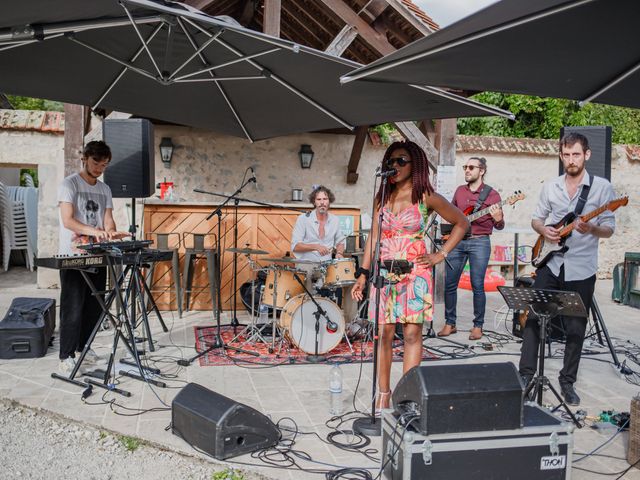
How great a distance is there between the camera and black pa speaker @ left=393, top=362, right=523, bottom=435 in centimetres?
250

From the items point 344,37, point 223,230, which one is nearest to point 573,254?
point 344,37

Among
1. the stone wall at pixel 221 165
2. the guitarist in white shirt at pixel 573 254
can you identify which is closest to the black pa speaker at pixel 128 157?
the stone wall at pixel 221 165

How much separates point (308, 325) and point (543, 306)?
2302 millimetres

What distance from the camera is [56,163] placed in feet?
29.9

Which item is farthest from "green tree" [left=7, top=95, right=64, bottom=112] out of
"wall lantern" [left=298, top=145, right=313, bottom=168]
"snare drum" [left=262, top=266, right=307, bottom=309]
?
"snare drum" [left=262, top=266, right=307, bottom=309]

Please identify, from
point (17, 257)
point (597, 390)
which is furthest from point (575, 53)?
point (17, 257)

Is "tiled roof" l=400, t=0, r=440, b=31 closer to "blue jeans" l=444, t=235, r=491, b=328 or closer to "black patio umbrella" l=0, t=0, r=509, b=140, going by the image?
"blue jeans" l=444, t=235, r=491, b=328

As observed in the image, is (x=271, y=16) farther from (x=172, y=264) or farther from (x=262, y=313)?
(x=262, y=313)

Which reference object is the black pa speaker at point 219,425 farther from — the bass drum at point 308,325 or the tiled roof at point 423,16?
the tiled roof at point 423,16

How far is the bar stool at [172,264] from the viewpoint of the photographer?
706cm

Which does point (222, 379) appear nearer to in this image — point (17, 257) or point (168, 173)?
point (168, 173)

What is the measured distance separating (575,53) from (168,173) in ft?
22.6

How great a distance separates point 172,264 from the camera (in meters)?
7.26

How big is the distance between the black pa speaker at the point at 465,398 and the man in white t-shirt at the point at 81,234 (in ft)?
9.35
